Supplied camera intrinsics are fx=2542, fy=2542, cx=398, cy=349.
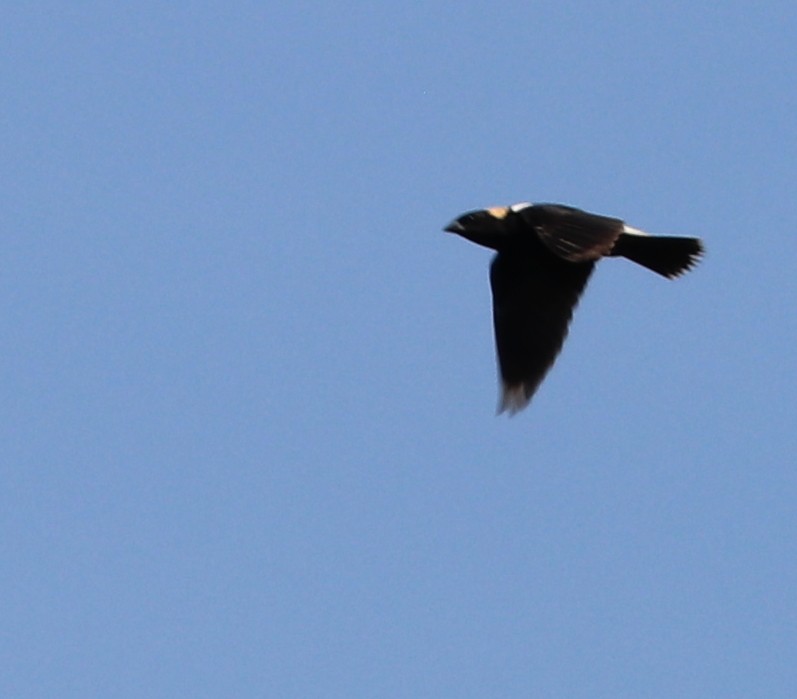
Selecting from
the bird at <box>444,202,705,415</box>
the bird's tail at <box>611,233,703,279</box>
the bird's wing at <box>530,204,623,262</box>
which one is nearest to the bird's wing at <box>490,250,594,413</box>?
the bird at <box>444,202,705,415</box>

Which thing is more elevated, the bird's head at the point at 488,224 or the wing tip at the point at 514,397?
the bird's head at the point at 488,224

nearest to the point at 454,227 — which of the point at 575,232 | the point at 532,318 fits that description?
the point at 532,318

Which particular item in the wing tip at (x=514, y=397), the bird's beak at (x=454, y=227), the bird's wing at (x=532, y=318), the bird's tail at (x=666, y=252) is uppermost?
the bird's beak at (x=454, y=227)

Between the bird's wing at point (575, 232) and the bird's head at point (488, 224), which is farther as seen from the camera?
the bird's head at point (488, 224)

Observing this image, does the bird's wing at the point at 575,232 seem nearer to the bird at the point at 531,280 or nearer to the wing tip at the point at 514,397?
the bird at the point at 531,280

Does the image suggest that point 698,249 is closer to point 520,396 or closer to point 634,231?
point 634,231

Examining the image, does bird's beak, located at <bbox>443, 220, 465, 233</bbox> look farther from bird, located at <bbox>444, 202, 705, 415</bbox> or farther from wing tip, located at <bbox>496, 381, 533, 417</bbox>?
wing tip, located at <bbox>496, 381, 533, 417</bbox>

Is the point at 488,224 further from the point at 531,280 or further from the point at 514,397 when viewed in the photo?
the point at 514,397

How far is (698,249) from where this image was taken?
15.4 m

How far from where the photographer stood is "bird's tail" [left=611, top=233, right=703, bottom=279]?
50.4 ft

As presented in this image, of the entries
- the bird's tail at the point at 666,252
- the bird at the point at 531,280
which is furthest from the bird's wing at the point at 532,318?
the bird's tail at the point at 666,252

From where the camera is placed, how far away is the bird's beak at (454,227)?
15.5 meters

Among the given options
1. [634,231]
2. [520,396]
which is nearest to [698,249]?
[634,231]

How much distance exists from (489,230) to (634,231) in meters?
0.87
